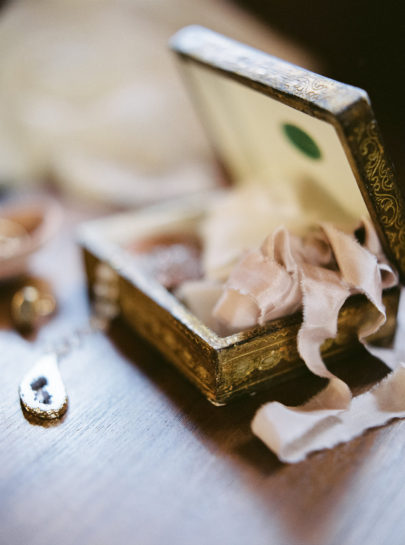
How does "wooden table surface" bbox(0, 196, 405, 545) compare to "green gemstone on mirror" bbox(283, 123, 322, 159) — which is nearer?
"wooden table surface" bbox(0, 196, 405, 545)

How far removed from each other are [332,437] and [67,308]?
1.43 feet

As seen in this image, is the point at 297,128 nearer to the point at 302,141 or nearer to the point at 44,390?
the point at 302,141

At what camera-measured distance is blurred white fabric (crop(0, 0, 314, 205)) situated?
46.6 inches

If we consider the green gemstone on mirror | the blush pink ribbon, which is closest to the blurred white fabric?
the green gemstone on mirror

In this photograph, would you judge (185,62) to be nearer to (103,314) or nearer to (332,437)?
(103,314)

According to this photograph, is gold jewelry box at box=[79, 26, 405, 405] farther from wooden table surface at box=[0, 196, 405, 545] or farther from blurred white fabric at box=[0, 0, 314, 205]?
blurred white fabric at box=[0, 0, 314, 205]

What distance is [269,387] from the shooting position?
62 cm

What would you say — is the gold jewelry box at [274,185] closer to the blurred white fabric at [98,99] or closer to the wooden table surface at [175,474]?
the wooden table surface at [175,474]

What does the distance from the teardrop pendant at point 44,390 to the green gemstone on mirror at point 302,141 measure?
1.32ft

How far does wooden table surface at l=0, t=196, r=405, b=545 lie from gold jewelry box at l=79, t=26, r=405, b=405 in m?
0.04

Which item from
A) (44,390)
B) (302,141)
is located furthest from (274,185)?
(44,390)

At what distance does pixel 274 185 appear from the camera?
2.83 ft

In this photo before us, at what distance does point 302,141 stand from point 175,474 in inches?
16.1

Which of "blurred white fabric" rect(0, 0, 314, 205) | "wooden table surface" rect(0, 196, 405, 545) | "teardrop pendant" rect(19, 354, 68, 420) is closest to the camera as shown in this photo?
"wooden table surface" rect(0, 196, 405, 545)
